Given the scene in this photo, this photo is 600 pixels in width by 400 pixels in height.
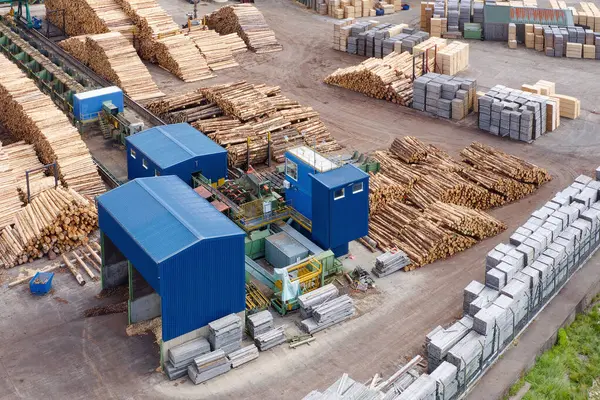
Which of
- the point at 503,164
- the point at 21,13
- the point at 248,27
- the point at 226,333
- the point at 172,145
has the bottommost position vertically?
the point at 226,333

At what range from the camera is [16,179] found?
3488 centimetres

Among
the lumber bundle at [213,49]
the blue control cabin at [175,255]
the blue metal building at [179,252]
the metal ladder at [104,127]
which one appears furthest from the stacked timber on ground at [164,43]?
the blue metal building at [179,252]

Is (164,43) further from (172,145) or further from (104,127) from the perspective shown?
(172,145)

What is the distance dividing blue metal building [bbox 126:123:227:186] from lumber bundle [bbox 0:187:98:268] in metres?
2.98

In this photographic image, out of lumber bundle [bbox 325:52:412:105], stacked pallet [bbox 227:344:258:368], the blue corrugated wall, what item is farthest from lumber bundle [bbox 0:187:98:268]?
lumber bundle [bbox 325:52:412:105]

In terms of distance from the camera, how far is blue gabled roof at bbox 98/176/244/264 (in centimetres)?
2545

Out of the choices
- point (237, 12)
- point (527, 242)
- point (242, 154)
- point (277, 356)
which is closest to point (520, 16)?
point (237, 12)

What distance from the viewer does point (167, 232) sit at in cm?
2603

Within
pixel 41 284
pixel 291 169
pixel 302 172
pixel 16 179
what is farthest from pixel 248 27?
pixel 41 284

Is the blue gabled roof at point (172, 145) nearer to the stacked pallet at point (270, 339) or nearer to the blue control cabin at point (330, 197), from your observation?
the blue control cabin at point (330, 197)

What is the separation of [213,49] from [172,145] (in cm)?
2098

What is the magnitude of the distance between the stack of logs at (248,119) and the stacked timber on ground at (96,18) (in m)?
11.7

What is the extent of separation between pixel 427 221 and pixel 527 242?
4.36m

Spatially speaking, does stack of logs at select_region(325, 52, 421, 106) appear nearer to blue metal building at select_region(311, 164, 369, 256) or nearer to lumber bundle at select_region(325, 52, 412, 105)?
lumber bundle at select_region(325, 52, 412, 105)
